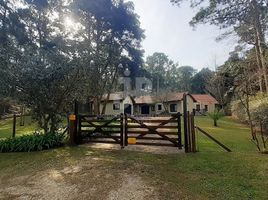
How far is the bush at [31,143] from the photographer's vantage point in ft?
31.4

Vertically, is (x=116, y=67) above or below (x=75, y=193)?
above

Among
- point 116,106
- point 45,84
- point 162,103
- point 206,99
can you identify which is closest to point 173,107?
point 162,103

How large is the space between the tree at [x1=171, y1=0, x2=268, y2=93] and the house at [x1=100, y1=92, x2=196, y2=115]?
21020mm

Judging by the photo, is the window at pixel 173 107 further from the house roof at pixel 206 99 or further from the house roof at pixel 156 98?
the house roof at pixel 206 99

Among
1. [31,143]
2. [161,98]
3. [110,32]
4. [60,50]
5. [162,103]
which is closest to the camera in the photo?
[31,143]

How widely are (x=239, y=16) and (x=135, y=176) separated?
13.6 metres

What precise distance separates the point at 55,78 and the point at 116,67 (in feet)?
40.7

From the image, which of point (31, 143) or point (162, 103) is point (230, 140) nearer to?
point (31, 143)

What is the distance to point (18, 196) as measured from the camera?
200 inches

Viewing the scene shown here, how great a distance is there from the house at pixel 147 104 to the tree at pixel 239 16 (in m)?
21.0

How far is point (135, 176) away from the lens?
5.93 metres

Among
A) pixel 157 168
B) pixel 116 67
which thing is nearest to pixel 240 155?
pixel 157 168

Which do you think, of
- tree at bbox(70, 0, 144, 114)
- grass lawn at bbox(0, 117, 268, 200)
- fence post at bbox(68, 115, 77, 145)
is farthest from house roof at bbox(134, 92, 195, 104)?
grass lawn at bbox(0, 117, 268, 200)

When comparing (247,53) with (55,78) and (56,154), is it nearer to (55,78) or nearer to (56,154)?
(55,78)
